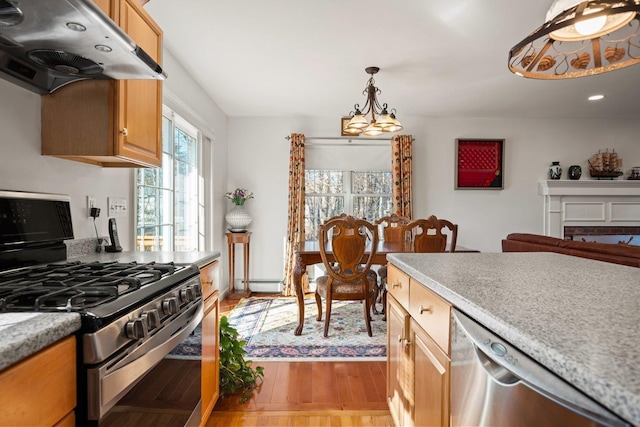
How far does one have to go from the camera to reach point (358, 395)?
203 cm

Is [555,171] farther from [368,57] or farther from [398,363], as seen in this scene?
[398,363]

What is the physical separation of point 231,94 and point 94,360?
139 inches

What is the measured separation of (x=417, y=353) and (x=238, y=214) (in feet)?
11.3

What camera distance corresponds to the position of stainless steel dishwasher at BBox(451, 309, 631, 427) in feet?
1.65

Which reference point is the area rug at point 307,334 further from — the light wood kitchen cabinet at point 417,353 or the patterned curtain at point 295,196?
the light wood kitchen cabinet at point 417,353

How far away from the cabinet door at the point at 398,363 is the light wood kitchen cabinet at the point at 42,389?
1.12 meters

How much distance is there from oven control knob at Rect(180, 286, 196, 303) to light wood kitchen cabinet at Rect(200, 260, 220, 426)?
0.24 meters

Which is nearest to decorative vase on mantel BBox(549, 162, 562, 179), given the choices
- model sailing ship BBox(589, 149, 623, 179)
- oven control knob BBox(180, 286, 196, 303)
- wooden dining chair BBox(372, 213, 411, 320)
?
model sailing ship BBox(589, 149, 623, 179)

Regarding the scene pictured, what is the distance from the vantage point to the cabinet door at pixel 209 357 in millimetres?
1554

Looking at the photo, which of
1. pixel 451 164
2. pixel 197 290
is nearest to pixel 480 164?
pixel 451 164

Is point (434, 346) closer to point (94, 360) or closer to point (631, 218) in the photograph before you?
point (94, 360)

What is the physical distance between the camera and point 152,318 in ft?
3.14

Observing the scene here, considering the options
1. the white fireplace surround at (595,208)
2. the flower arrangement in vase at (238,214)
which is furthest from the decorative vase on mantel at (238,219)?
the white fireplace surround at (595,208)

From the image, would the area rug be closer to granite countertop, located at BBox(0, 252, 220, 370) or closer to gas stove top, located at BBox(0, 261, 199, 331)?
gas stove top, located at BBox(0, 261, 199, 331)
